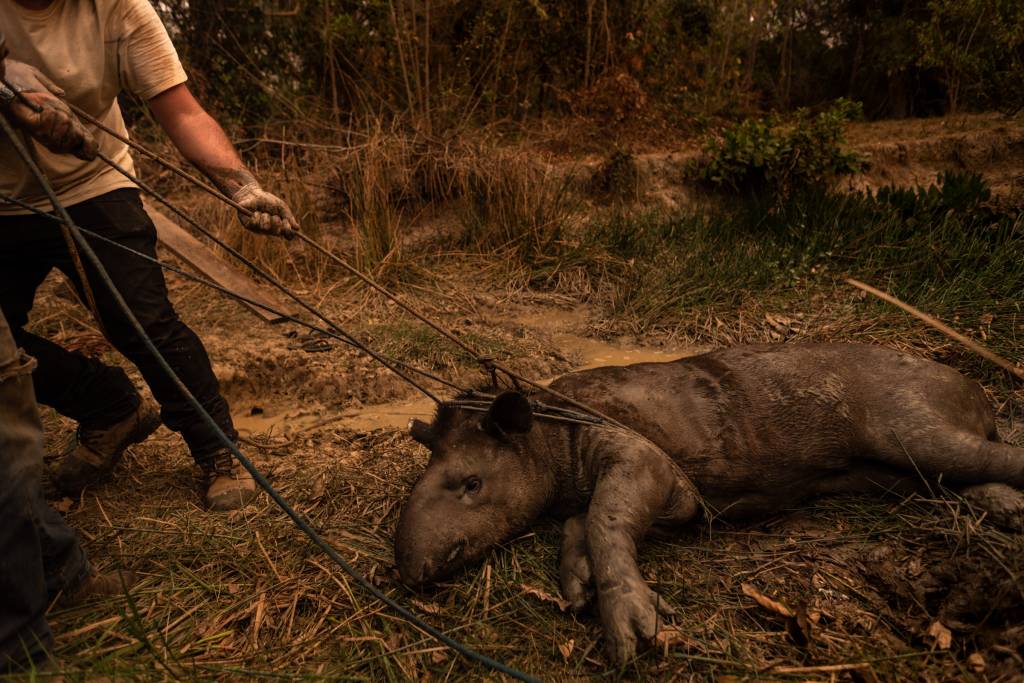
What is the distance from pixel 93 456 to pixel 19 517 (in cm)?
141

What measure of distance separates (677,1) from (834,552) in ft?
29.4

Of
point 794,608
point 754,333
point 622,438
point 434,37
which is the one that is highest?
point 434,37

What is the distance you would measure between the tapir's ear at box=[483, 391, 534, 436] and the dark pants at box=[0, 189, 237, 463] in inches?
55.5

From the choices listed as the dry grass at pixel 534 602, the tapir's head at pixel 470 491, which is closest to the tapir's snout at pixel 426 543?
the tapir's head at pixel 470 491

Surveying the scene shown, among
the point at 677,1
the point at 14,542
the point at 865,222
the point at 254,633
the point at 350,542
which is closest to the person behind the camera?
the point at 14,542

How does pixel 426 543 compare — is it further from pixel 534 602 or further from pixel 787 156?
pixel 787 156

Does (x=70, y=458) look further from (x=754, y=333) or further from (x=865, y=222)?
(x=865, y=222)

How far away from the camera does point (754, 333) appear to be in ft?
16.4

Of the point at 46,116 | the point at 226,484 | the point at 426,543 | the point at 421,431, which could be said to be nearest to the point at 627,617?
the point at 426,543

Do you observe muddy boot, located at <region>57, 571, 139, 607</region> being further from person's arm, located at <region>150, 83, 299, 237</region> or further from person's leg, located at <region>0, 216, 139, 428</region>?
person's arm, located at <region>150, 83, 299, 237</region>

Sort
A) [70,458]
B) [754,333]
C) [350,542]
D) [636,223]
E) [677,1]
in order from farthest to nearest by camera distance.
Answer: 1. [677,1]
2. [636,223]
3. [754,333]
4. [70,458]
5. [350,542]

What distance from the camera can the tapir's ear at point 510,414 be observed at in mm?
2521

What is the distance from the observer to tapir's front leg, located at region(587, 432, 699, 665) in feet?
6.93

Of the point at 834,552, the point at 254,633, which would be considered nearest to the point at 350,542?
the point at 254,633
